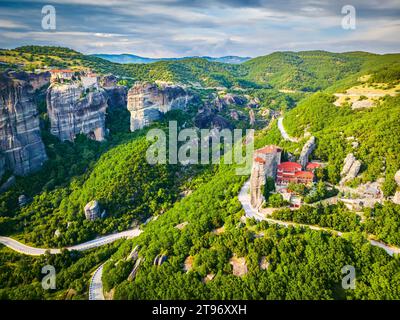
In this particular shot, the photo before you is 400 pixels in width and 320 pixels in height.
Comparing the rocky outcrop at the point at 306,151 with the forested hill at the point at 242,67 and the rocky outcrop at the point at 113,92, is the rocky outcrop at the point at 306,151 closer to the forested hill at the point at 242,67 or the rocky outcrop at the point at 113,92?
the rocky outcrop at the point at 113,92

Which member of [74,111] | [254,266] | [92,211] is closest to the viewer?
[254,266]

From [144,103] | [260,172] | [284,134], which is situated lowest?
[260,172]

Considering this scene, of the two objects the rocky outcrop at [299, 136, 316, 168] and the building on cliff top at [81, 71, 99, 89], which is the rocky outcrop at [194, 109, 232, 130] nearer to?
the building on cliff top at [81, 71, 99, 89]

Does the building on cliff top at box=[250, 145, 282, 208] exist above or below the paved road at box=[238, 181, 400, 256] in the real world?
above

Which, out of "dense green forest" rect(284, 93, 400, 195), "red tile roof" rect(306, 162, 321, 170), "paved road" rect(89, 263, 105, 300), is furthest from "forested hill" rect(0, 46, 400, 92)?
"paved road" rect(89, 263, 105, 300)

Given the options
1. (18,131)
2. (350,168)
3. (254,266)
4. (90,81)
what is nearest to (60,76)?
(90,81)

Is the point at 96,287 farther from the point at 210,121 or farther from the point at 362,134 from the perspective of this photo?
the point at 210,121

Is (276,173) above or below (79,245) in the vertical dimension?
above

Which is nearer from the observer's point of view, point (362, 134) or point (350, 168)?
point (350, 168)
